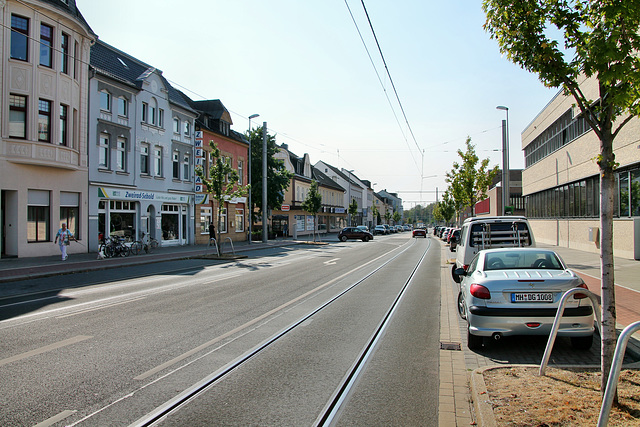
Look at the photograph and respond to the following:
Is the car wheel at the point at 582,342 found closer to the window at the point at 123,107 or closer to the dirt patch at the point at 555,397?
the dirt patch at the point at 555,397

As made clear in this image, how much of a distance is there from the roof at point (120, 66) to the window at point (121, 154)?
3304mm

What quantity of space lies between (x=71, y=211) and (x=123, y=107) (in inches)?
277

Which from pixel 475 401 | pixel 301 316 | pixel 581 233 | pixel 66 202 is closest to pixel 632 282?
pixel 301 316

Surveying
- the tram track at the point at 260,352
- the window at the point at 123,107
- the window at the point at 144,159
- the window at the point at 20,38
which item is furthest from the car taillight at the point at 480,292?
the window at the point at 144,159

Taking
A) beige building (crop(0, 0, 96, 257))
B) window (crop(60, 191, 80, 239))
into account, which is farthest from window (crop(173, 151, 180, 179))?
window (crop(60, 191, 80, 239))

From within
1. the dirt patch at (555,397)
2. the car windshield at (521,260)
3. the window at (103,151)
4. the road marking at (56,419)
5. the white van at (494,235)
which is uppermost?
the window at (103,151)

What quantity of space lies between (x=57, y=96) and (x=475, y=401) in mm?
22496

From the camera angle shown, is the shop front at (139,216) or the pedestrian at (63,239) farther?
the shop front at (139,216)

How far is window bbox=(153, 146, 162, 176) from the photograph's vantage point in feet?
95.7

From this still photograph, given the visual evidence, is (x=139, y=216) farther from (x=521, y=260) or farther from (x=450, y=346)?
(x=521, y=260)

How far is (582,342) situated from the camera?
6176mm

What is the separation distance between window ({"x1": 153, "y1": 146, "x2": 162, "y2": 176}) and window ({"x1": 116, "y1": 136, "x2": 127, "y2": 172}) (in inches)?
107

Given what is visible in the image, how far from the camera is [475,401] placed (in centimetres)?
429

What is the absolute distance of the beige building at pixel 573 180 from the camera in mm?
18453
